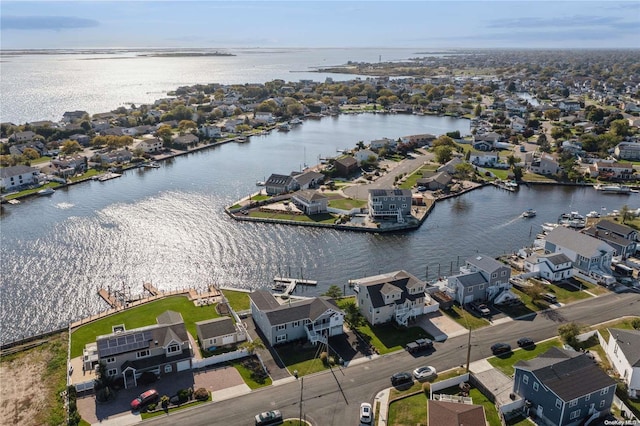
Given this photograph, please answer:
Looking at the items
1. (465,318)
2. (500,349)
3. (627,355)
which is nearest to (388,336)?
(465,318)

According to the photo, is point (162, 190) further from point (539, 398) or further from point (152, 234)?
point (539, 398)

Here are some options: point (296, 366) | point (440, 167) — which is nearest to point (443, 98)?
point (440, 167)

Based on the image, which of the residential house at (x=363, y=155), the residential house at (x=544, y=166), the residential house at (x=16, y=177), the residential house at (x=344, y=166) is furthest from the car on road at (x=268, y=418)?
the residential house at (x=544, y=166)

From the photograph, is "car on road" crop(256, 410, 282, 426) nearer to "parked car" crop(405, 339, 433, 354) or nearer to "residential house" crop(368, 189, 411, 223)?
"parked car" crop(405, 339, 433, 354)

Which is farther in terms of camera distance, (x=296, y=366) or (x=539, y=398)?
(x=296, y=366)

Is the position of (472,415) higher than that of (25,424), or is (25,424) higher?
(472,415)

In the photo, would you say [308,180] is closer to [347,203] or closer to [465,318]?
[347,203]

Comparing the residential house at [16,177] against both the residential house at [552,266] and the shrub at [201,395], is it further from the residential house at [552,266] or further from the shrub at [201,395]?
the residential house at [552,266]

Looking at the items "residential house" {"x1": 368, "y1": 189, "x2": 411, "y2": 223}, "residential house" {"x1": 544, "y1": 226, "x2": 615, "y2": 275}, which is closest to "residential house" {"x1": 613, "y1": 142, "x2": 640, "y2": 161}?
"residential house" {"x1": 544, "y1": 226, "x2": 615, "y2": 275}

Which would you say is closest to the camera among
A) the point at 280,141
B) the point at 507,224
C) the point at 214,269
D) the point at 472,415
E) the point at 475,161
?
the point at 472,415
